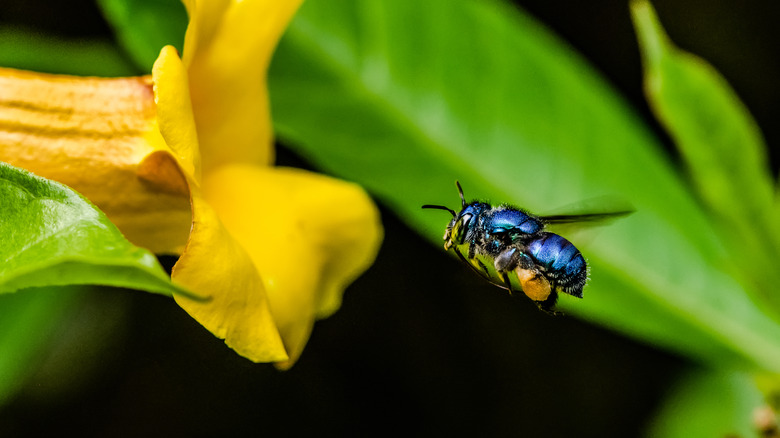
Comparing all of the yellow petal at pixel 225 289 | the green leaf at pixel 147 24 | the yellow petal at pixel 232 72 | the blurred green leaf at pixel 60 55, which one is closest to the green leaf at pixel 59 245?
the yellow petal at pixel 225 289

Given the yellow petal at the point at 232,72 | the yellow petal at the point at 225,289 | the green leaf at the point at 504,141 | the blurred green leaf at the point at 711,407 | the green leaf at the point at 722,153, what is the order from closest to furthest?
the yellow petal at the point at 225,289 < the yellow petal at the point at 232,72 < the green leaf at the point at 722,153 < the green leaf at the point at 504,141 < the blurred green leaf at the point at 711,407

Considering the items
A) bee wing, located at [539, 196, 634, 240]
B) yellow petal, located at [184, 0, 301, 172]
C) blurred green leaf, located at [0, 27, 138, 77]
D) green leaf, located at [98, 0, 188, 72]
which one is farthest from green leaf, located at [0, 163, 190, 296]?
blurred green leaf, located at [0, 27, 138, 77]

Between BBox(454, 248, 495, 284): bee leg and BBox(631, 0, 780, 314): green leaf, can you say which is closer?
BBox(454, 248, 495, 284): bee leg

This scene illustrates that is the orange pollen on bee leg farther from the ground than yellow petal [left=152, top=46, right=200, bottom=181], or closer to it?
closer to it

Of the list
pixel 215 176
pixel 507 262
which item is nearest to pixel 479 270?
pixel 507 262

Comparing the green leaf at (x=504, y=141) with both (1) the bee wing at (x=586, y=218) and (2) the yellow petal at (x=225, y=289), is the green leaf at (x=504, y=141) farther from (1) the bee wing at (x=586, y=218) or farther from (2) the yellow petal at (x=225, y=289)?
(2) the yellow petal at (x=225, y=289)

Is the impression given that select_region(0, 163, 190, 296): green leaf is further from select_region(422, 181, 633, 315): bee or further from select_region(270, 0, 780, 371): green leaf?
select_region(270, 0, 780, 371): green leaf

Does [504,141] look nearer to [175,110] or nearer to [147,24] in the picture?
[147,24]
